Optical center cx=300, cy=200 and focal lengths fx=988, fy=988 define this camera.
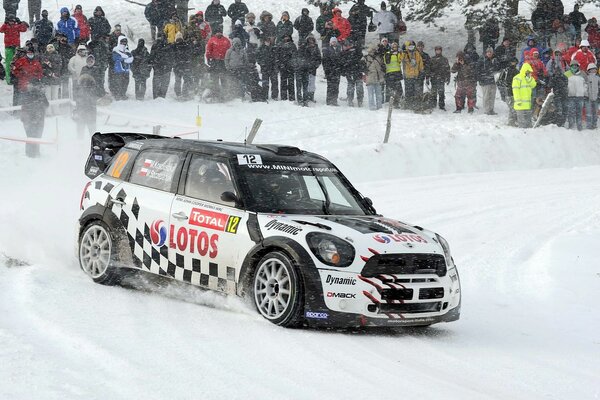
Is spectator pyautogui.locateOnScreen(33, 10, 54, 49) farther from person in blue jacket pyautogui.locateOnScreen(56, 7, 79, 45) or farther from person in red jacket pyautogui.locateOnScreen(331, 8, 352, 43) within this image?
person in red jacket pyautogui.locateOnScreen(331, 8, 352, 43)

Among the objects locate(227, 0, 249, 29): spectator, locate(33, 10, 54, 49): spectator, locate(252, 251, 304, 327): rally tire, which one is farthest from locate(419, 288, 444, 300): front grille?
locate(227, 0, 249, 29): spectator

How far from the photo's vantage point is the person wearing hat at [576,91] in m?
26.1

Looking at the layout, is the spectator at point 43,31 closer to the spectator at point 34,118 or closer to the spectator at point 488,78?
the spectator at point 34,118

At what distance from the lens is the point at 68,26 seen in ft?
A: 83.0

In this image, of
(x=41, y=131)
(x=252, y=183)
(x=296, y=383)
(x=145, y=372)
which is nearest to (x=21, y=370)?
(x=145, y=372)

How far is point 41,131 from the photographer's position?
20438 mm

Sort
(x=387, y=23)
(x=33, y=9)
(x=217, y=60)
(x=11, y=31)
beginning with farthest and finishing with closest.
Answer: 1. (x=33, y=9)
2. (x=387, y=23)
3. (x=217, y=60)
4. (x=11, y=31)

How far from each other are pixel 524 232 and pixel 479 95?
52.5 feet

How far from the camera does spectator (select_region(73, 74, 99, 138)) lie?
20.9 m

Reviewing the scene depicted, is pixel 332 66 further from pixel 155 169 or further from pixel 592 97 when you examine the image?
pixel 155 169

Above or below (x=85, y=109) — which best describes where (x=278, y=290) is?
below

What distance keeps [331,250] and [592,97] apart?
2015 cm

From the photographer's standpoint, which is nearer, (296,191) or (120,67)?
(296,191)

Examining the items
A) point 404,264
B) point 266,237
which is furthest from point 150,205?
point 404,264
